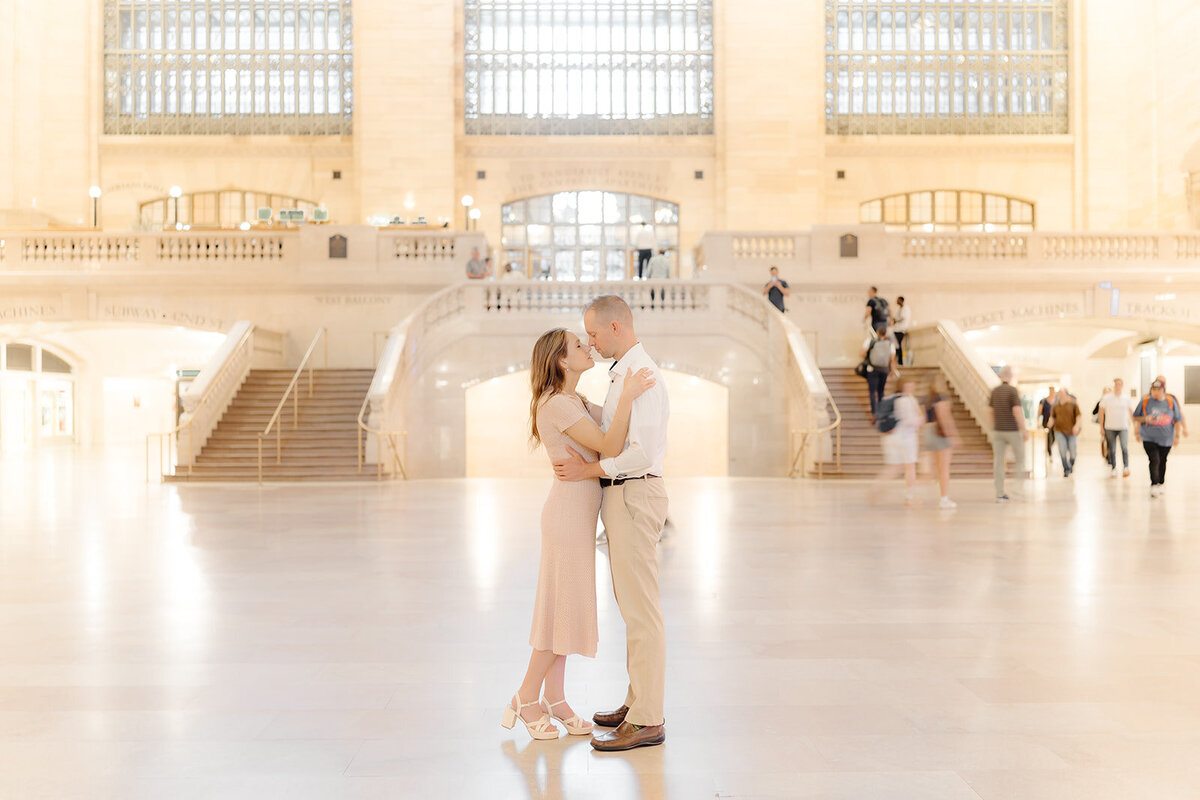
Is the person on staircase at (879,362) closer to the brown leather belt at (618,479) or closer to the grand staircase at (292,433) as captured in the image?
the grand staircase at (292,433)

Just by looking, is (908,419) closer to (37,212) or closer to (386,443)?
(386,443)

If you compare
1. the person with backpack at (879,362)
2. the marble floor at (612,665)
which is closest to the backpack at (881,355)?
the person with backpack at (879,362)

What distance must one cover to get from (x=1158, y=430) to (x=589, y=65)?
73.3ft

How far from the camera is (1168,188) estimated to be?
29.2 metres

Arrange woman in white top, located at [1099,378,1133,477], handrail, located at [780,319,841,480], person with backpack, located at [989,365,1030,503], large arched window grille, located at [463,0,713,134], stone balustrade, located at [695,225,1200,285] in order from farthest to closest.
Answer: large arched window grille, located at [463,0,713,134] < stone balustrade, located at [695,225,1200,285] < handrail, located at [780,319,841,480] < woman in white top, located at [1099,378,1133,477] < person with backpack, located at [989,365,1030,503]

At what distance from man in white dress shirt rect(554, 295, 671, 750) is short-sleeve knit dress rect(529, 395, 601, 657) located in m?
0.07

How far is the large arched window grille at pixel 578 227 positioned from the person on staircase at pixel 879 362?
528 inches

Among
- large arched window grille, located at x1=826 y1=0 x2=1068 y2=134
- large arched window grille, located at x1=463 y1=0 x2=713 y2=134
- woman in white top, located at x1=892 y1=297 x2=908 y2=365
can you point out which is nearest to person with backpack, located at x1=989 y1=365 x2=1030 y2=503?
woman in white top, located at x1=892 y1=297 x2=908 y2=365

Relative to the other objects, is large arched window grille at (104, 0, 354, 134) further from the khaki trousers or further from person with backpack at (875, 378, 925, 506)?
the khaki trousers

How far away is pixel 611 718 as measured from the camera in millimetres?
4109

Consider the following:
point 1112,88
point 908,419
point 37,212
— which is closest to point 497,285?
point 908,419

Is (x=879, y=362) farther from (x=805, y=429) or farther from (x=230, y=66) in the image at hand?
(x=230, y=66)

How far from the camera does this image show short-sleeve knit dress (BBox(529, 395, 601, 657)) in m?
3.97

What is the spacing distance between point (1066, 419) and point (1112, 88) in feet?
62.6
